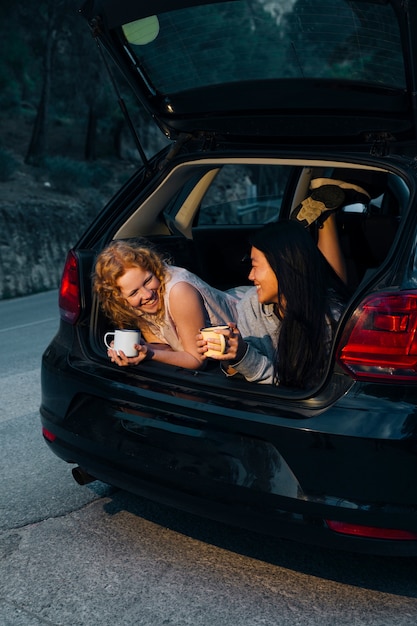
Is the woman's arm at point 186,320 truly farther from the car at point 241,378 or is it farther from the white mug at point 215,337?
the white mug at point 215,337

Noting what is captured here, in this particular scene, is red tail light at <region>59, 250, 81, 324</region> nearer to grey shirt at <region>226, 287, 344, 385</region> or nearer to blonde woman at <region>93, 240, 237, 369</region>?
blonde woman at <region>93, 240, 237, 369</region>

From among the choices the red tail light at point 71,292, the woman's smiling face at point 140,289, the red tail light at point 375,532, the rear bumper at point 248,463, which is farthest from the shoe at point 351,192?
the red tail light at point 375,532

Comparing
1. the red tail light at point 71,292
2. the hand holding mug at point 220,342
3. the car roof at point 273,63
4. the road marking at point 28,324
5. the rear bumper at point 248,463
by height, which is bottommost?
the road marking at point 28,324

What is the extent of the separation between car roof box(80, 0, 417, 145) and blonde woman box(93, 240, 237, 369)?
0.65 metres

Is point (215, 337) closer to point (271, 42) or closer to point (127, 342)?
point (127, 342)

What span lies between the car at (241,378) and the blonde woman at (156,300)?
9 centimetres

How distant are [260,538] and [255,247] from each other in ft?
3.91

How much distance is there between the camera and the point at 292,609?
11.3ft

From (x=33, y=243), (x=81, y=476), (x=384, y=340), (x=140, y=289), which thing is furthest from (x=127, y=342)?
(x=33, y=243)

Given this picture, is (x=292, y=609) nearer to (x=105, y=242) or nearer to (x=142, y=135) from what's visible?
(x=105, y=242)

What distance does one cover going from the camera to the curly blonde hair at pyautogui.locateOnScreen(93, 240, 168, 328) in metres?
3.91

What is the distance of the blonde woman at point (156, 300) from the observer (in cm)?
390

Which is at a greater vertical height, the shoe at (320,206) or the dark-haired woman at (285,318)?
the shoe at (320,206)

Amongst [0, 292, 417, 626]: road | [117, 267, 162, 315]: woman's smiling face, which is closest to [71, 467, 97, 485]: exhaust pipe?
[0, 292, 417, 626]: road
